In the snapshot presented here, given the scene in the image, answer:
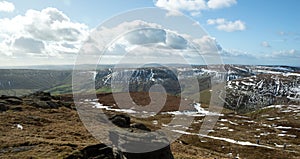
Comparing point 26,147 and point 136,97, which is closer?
point 26,147

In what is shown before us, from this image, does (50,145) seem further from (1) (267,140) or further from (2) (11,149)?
(1) (267,140)

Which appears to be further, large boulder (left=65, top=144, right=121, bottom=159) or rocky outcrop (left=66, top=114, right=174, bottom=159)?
large boulder (left=65, top=144, right=121, bottom=159)

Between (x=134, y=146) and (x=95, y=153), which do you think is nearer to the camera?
(x=134, y=146)

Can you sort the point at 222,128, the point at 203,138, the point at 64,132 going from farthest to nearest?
1. the point at 222,128
2. the point at 203,138
3. the point at 64,132

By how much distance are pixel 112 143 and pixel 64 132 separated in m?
17.1

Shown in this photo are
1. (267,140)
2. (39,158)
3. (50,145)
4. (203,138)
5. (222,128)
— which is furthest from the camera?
(222,128)

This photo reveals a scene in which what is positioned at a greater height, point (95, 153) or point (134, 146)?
point (134, 146)

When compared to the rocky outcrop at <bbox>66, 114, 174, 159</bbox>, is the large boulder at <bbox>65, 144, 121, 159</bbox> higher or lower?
lower

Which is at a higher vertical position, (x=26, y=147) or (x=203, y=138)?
(x=26, y=147)

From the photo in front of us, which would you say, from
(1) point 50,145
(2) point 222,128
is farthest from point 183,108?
(1) point 50,145

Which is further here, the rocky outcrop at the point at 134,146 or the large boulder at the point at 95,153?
the large boulder at the point at 95,153

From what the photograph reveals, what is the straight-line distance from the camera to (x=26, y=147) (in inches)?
911

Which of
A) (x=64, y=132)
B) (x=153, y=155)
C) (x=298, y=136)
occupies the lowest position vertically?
(x=298, y=136)

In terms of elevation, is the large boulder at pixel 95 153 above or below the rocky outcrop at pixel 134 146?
below
